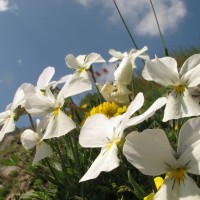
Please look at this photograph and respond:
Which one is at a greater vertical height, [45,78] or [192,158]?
[45,78]

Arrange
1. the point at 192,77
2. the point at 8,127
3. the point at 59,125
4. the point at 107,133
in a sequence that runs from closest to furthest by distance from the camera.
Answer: the point at 107,133
the point at 192,77
the point at 59,125
the point at 8,127

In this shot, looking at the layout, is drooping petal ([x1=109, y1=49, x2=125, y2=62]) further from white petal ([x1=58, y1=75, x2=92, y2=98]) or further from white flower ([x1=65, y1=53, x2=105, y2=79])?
white petal ([x1=58, y1=75, x2=92, y2=98])

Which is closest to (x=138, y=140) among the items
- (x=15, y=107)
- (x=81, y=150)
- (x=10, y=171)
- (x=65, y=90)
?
(x=65, y=90)

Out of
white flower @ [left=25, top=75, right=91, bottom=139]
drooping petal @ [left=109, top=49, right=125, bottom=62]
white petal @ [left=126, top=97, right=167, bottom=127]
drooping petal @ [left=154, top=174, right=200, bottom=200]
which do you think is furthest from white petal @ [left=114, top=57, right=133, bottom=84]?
→ drooping petal @ [left=154, top=174, right=200, bottom=200]

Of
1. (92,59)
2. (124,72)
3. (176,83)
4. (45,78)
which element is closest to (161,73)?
(176,83)

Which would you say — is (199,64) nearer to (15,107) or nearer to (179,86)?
(179,86)

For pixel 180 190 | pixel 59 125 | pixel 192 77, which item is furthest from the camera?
pixel 59 125

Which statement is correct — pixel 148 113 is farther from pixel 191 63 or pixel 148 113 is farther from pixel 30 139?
pixel 30 139
